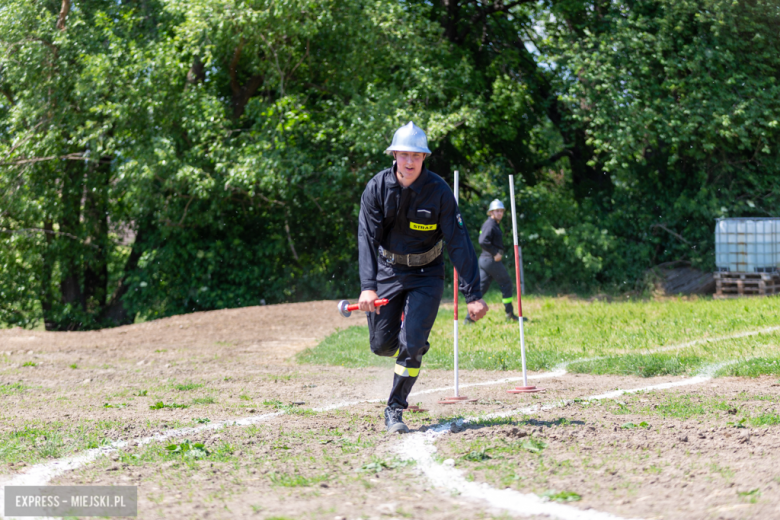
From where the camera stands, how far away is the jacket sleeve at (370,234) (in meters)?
5.82

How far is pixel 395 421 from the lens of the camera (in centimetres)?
575

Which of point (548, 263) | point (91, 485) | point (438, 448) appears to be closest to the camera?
point (91, 485)

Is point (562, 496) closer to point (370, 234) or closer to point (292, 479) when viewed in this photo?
point (292, 479)

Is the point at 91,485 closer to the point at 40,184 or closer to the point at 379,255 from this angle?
the point at 379,255

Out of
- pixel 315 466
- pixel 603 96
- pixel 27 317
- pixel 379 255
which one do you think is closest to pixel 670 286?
pixel 603 96

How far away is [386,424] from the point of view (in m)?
5.83

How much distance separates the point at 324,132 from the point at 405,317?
12.7m

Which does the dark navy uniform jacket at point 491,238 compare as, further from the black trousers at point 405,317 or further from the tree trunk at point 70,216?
the tree trunk at point 70,216

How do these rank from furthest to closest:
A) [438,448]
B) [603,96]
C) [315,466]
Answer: [603,96] → [438,448] → [315,466]

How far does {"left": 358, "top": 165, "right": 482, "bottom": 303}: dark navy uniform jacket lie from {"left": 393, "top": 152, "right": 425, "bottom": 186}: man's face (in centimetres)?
5

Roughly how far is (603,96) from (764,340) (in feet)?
29.8

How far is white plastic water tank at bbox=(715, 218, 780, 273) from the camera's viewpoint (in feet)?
55.0

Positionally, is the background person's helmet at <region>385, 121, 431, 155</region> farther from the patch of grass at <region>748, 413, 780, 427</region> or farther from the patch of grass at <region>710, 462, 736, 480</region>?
the patch of grass at <region>748, 413, 780, 427</region>

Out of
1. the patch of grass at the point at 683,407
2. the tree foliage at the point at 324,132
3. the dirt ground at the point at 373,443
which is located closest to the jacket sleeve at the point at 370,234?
the dirt ground at the point at 373,443
